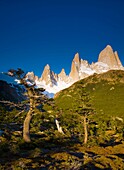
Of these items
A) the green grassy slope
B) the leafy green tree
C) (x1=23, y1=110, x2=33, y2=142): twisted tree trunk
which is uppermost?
the green grassy slope

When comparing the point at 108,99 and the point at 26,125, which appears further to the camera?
the point at 108,99

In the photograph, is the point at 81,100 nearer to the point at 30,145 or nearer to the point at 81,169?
the point at 30,145

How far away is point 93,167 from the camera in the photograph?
17.8 metres

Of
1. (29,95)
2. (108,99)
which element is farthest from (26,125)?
(108,99)

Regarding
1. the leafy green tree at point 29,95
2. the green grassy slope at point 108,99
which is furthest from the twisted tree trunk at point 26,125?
the green grassy slope at point 108,99

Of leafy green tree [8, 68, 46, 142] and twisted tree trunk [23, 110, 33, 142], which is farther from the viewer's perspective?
twisted tree trunk [23, 110, 33, 142]

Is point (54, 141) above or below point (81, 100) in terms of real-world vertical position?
below

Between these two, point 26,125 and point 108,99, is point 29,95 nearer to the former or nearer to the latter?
point 26,125

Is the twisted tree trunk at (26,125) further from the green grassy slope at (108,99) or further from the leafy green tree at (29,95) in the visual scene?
the green grassy slope at (108,99)

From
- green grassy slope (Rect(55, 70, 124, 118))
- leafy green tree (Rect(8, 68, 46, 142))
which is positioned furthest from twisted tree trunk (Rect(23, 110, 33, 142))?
green grassy slope (Rect(55, 70, 124, 118))

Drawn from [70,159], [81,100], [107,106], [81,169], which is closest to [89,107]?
[81,100]

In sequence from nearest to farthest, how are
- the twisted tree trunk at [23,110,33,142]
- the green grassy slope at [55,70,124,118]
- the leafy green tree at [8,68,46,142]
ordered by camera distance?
the leafy green tree at [8,68,46,142] → the twisted tree trunk at [23,110,33,142] → the green grassy slope at [55,70,124,118]

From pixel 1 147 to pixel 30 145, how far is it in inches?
181

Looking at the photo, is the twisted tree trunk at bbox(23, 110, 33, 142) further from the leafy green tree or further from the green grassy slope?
the green grassy slope
